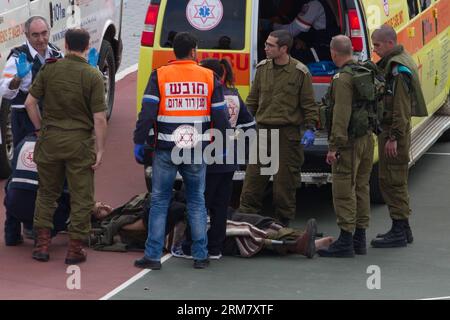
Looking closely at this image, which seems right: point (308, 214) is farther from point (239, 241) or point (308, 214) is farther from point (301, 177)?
point (239, 241)

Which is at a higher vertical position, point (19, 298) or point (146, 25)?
point (146, 25)

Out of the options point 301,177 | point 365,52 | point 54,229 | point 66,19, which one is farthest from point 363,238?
point 66,19

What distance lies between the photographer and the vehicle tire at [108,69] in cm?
1485

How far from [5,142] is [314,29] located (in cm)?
307

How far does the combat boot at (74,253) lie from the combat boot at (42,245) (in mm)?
177

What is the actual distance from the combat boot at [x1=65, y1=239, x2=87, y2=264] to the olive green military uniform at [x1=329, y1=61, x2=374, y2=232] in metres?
1.97

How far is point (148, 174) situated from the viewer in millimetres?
11266

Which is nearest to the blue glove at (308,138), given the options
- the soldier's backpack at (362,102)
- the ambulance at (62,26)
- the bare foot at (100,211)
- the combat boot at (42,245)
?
the soldier's backpack at (362,102)

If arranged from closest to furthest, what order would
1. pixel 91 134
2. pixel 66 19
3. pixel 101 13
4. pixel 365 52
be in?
pixel 91 134 < pixel 365 52 < pixel 66 19 < pixel 101 13

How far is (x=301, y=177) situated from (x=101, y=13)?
180 inches

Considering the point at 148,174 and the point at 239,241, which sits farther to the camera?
the point at 148,174

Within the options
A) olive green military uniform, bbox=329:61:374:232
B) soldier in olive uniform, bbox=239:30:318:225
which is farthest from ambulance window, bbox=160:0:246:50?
olive green military uniform, bbox=329:61:374:232

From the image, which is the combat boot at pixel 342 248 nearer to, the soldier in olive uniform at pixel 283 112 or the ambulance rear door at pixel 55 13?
the soldier in olive uniform at pixel 283 112
